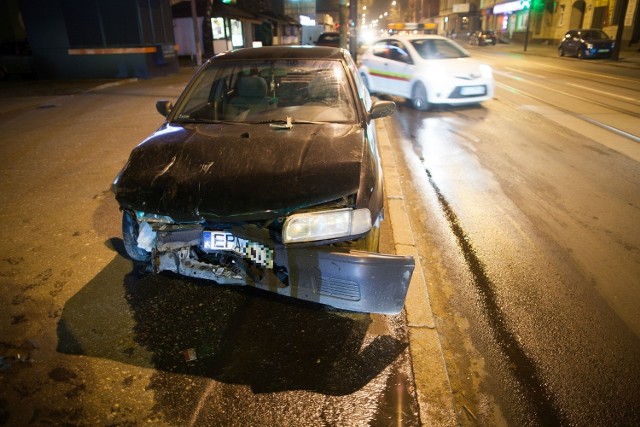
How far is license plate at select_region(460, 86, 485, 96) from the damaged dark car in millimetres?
7696

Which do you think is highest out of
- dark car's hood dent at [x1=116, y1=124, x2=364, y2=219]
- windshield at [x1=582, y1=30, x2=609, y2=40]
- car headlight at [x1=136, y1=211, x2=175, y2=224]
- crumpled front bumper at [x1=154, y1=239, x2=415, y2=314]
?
windshield at [x1=582, y1=30, x2=609, y2=40]

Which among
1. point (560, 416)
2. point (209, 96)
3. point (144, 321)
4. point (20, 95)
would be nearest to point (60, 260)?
point (144, 321)

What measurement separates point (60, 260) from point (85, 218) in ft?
3.16

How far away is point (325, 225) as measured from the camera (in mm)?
2561

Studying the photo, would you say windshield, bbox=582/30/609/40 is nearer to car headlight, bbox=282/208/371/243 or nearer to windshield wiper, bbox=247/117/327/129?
windshield wiper, bbox=247/117/327/129

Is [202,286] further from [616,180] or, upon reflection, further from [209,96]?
[616,180]

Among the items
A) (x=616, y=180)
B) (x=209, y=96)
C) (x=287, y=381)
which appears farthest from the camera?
(x=616, y=180)

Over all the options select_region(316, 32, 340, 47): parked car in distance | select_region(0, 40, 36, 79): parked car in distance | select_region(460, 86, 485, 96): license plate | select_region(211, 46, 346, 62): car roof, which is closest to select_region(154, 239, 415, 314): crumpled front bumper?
select_region(211, 46, 346, 62): car roof

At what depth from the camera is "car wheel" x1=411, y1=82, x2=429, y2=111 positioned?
418 inches

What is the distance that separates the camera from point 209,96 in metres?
4.28

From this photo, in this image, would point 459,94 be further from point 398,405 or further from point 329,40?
point 329,40

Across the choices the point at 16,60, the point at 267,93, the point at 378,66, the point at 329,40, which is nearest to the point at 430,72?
the point at 378,66

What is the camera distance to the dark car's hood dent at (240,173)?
258 centimetres

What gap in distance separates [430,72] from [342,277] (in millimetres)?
8851
